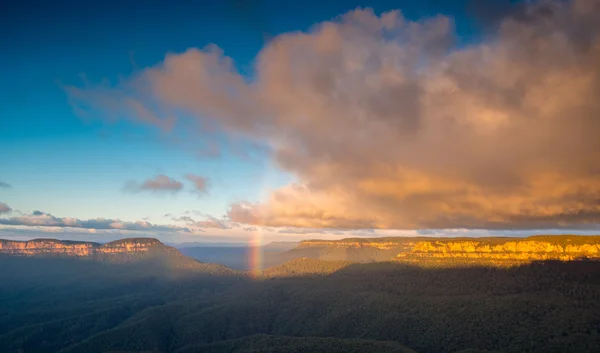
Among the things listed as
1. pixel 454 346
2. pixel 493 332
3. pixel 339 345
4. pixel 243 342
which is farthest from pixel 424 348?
pixel 243 342

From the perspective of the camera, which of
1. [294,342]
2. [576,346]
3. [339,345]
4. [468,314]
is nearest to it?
[576,346]

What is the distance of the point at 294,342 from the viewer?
560ft

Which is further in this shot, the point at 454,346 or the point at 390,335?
Answer: the point at 390,335

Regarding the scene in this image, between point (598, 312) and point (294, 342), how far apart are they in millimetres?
137770

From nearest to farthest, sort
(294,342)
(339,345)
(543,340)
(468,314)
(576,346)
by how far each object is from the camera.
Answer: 1. (576,346)
2. (543,340)
3. (339,345)
4. (294,342)
5. (468,314)

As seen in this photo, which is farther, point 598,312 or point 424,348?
point 424,348

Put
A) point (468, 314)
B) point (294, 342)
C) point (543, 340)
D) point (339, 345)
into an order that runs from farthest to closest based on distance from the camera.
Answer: point (468, 314)
point (294, 342)
point (339, 345)
point (543, 340)

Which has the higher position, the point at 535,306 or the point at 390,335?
the point at 535,306

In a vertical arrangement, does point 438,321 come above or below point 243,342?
above

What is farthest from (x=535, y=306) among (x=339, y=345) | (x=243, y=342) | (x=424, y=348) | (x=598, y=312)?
(x=243, y=342)

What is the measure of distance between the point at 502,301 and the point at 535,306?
55.7 ft

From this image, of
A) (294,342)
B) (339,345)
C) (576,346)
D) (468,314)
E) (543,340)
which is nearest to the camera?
(576,346)

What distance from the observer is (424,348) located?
6777 inches

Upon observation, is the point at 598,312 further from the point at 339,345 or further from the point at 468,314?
the point at 339,345
